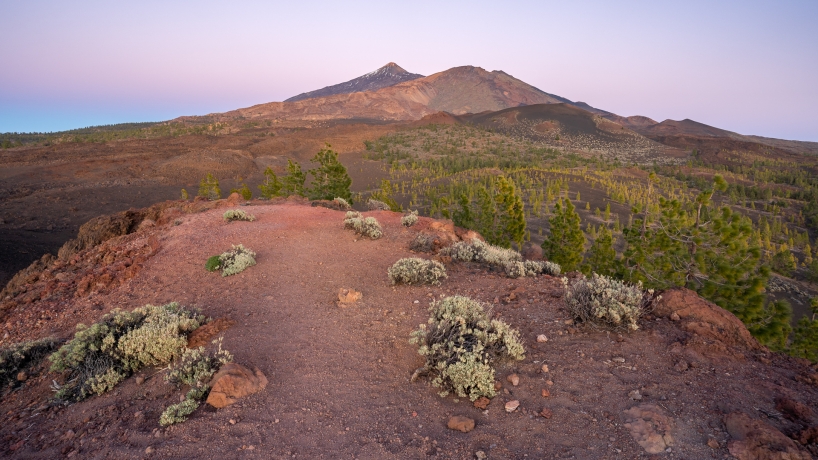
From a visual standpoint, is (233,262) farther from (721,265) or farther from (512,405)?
(721,265)

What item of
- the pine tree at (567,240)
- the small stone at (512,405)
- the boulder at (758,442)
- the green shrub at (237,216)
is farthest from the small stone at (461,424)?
the pine tree at (567,240)

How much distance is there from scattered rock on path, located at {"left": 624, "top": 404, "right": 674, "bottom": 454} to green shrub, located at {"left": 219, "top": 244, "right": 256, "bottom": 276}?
6.17 meters

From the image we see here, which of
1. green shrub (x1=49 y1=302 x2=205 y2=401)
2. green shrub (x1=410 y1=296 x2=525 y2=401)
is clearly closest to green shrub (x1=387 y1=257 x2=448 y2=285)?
green shrub (x1=410 y1=296 x2=525 y2=401)

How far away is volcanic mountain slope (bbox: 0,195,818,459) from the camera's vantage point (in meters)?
3.06

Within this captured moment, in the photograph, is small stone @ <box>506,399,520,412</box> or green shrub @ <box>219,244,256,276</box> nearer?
small stone @ <box>506,399,520,412</box>

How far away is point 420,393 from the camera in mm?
3811

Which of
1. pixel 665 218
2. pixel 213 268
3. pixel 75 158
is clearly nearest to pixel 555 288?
pixel 665 218

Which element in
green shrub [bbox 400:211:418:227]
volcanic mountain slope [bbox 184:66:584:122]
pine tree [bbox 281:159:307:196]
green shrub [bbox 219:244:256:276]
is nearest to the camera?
green shrub [bbox 219:244:256:276]

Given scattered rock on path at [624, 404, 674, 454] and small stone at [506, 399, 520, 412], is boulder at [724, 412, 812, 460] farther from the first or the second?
small stone at [506, 399, 520, 412]

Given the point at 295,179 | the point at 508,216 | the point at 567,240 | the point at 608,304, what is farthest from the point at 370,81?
the point at 608,304

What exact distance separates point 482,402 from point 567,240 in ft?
37.0

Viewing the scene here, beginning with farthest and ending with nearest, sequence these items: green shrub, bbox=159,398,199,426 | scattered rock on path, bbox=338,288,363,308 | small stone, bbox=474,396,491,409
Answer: scattered rock on path, bbox=338,288,363,308, small stone, bbox=474,396,491,409, green shrub, bbox=159,398,199,426

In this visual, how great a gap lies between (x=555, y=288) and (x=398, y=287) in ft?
7.84

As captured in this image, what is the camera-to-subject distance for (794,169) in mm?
40688
